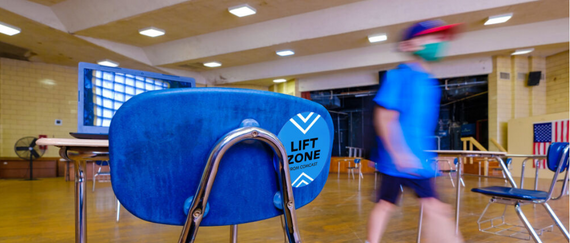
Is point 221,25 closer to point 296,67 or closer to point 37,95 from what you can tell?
point 296,67

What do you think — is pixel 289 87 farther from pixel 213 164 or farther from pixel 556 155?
pixel 213 164

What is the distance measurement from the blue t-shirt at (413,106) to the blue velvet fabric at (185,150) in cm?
91

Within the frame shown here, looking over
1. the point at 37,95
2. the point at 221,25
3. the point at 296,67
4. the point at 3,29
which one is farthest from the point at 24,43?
the point at 296,67

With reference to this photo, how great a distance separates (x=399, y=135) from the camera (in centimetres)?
140

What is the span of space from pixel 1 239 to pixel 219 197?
247 cm

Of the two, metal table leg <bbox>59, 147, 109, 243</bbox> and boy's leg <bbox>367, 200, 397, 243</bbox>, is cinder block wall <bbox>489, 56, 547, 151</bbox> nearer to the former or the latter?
boy's leg <bbox>367, 200, 397, 243</bbox>

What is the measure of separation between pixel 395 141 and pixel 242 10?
5.62 metres

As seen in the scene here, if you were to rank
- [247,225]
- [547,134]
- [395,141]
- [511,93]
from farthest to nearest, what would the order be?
1. [511,93]
2. [547,134]
3. [247,225]
4. [395,141]

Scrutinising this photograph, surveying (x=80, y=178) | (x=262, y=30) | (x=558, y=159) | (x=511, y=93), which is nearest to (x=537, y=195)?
(x=558, y=159)

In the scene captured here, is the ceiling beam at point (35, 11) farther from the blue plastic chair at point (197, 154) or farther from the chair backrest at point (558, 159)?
the chair backrest at point (558, 159)

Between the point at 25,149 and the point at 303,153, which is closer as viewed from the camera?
the point at 303,153

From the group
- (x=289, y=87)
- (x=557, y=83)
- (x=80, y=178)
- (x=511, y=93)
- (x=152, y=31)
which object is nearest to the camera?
(x=80, y=178)

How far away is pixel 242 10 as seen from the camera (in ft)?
21.0

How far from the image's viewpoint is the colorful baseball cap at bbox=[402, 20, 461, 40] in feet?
4.66
